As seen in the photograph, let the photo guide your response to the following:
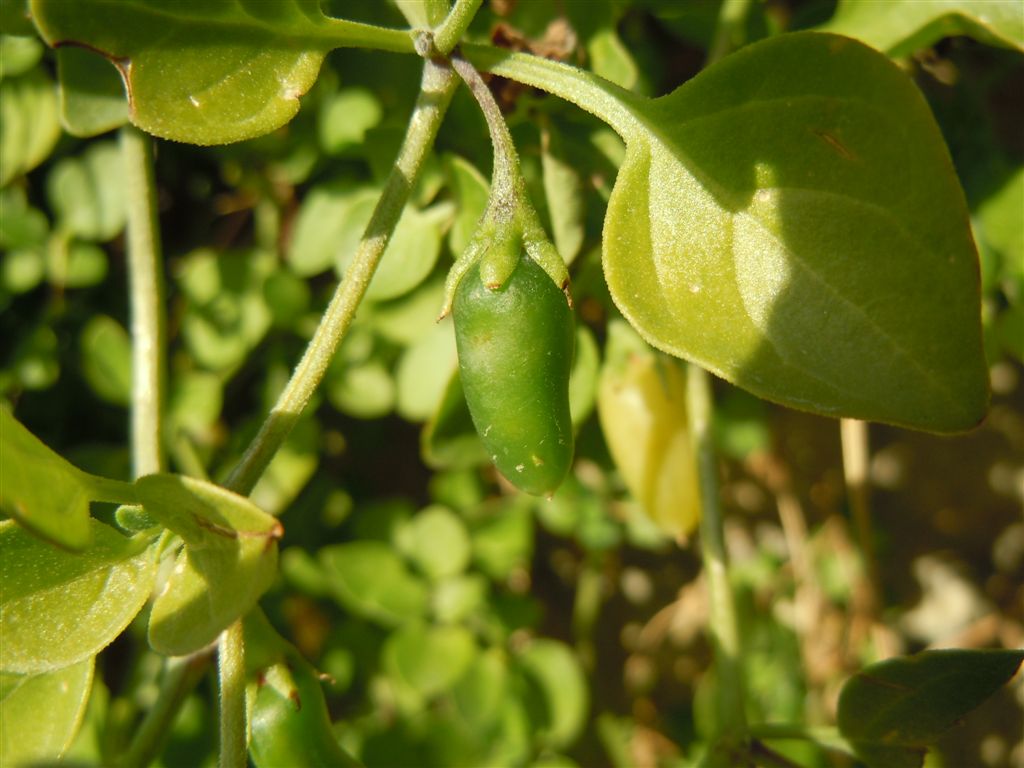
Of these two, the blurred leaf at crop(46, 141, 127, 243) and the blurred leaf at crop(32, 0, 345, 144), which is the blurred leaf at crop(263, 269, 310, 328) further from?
the blurred leaf at crop(32, 0, 345, 144)

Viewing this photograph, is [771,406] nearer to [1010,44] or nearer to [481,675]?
[481,675]

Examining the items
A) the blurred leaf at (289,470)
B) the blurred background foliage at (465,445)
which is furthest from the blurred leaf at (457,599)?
the blurred leaf at (289,470)

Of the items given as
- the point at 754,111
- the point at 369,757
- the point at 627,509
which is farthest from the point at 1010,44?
the point at 369,757

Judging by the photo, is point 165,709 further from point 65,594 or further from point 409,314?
point 409,314

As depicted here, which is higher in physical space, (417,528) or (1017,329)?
(1017,329)

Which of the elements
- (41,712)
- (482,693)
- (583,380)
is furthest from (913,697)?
(41,712)

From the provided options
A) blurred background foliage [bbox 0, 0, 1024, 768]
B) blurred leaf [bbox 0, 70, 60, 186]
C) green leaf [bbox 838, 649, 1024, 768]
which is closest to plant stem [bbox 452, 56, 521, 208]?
blurred background foliage [bbox 0, 0, 1024, 768]
